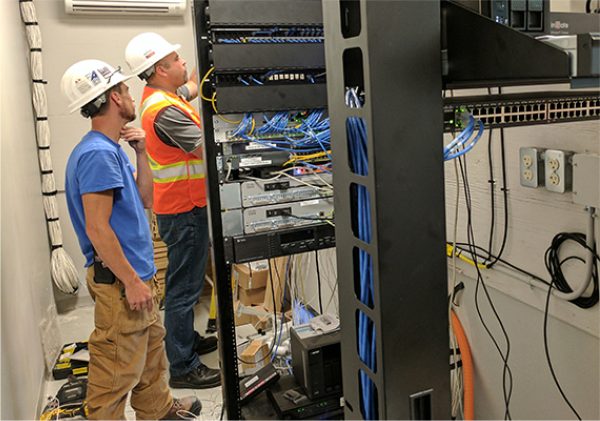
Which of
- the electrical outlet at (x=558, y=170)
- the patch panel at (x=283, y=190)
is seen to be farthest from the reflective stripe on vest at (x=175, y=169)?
the electrical outlet at (x=558, y=170)

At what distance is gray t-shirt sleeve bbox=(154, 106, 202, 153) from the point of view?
244cm

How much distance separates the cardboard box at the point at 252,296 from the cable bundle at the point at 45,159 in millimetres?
1248

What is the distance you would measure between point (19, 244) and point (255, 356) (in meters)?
1.18

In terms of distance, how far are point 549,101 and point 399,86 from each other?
0.58 meters

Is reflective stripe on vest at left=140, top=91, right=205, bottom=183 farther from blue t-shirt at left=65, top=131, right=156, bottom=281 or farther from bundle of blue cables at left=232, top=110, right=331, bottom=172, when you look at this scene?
bundle of blue cables at left=232, top=110, right=331, bottom=172

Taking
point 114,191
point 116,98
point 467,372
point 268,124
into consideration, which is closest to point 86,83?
point 116,98

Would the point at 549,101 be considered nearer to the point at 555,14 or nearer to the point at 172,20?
the point at 555,14

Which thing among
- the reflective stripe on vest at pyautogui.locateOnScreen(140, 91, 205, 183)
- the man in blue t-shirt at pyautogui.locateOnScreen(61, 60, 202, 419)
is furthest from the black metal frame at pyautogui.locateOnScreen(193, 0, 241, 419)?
the reflective stripe on vest at pyautogui.locateOnScreen(140, 91, 205, 183)

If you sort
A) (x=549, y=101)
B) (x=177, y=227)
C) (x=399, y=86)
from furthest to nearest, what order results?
(x=177, y=227)
(x=549, y=101)
(x=399, y=86)

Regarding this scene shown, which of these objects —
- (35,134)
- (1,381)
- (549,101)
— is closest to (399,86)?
(549,101)

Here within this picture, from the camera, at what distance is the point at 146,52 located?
2555 mm

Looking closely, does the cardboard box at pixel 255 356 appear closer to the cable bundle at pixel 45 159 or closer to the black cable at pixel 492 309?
the black cable at pixel 492 309

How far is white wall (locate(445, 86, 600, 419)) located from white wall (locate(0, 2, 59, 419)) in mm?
1642

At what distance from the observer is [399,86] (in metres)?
0.66
